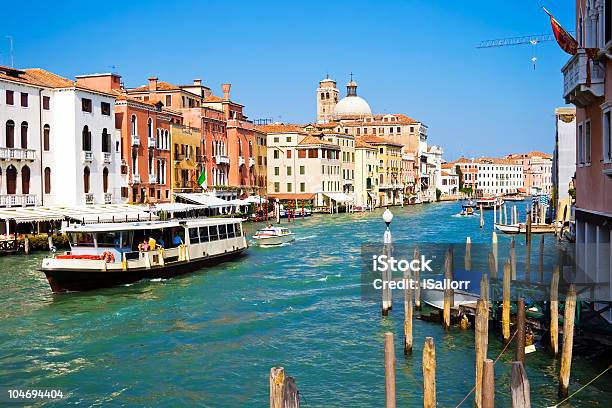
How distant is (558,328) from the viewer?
1157 centimetres

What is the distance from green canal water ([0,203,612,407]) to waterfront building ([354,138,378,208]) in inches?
1835

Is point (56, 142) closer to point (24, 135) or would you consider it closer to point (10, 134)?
point (24, 135)

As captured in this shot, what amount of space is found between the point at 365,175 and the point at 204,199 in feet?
93.0

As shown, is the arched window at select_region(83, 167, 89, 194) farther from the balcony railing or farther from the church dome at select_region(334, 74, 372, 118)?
the church dome at select_region(334, 74, 372, 118)

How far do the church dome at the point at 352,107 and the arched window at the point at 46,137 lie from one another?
202 ft

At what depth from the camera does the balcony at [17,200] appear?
27522mm

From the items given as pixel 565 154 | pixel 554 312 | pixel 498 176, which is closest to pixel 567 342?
pixel 554 312

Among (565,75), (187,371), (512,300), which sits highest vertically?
(565,75)

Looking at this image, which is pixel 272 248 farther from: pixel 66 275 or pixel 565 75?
pixel 565 75

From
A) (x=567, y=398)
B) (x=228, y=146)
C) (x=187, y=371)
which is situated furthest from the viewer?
(x=228, y=146)

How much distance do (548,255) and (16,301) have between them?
638 inches

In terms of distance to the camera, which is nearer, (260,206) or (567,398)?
(567,398)

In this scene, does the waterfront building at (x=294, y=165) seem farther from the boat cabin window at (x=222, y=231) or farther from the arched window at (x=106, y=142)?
the boat cabin window at (x=222, y=231)

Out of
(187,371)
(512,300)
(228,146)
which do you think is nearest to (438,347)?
(512,300)
